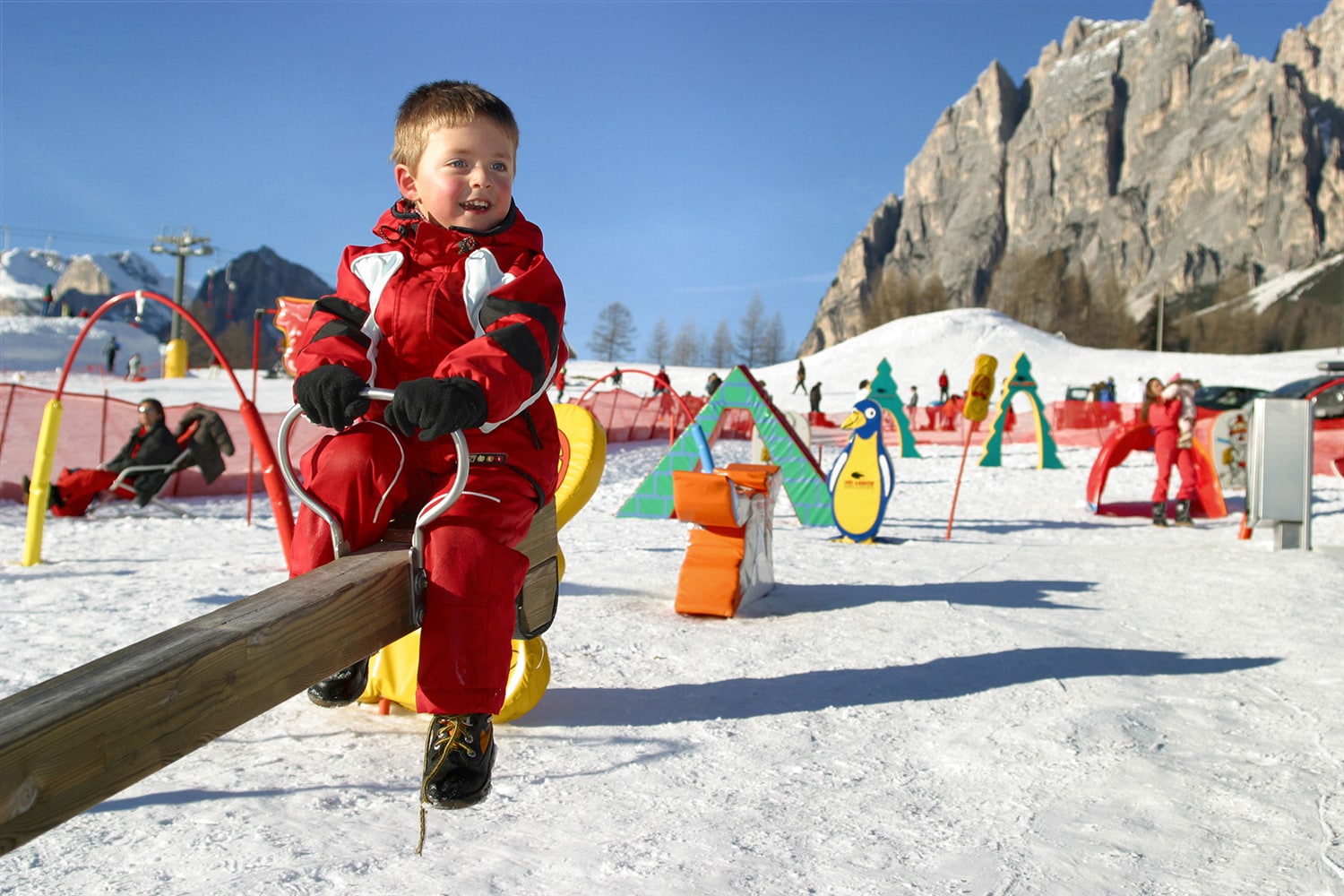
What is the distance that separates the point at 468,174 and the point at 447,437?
0.65 meters

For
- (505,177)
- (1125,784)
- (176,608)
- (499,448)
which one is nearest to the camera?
(499,448)

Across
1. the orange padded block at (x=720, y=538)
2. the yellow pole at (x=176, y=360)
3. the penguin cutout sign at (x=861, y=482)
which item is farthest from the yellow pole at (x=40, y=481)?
the yellow pole at (x=176, y=360)

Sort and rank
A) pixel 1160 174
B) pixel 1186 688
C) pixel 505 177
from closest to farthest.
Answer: pixel 505 177 < pixel 1186 688 < pixel 1160 174

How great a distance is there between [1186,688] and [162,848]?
3697mm

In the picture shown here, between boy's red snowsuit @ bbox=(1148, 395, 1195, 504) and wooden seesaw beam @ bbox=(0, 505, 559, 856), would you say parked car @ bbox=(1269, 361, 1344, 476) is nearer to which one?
boy's red snowsuit @ bbox=(1148, 395, 1195, 504)

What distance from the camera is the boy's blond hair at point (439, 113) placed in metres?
2.35

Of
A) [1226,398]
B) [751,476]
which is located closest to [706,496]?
[751,476]

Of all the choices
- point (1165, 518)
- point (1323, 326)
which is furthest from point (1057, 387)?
point (1323, 326)

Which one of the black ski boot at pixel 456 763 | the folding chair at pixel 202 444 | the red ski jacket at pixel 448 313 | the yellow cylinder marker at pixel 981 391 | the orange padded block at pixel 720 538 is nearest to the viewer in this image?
the black ski boot at pixel 456 763

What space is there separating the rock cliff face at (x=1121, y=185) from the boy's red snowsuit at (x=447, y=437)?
7875 centimetres

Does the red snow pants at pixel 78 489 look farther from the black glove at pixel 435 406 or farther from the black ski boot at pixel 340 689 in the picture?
the black glove at pixel 435 406

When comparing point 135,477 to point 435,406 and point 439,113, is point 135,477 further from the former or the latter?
point 435,406

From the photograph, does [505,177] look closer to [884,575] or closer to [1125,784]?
[1125,784]

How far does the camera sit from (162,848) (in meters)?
2.24
